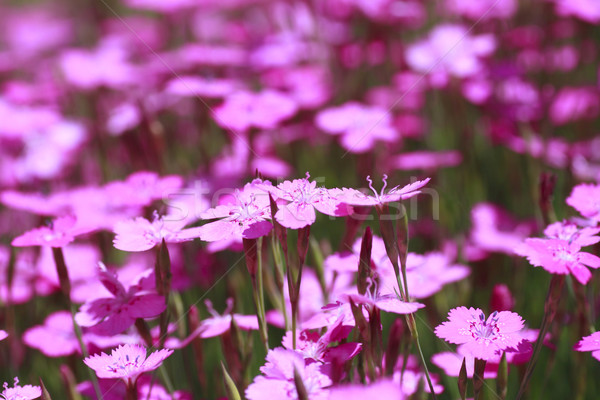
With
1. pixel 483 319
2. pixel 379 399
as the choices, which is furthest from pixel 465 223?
pixel 379 399

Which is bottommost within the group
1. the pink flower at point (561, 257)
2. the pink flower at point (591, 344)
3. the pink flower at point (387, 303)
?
the pink flower at point (591, 344)

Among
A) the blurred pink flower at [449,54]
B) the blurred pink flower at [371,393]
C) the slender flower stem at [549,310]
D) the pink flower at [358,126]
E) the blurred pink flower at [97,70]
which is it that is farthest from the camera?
the blurred pink flower at [97,70]

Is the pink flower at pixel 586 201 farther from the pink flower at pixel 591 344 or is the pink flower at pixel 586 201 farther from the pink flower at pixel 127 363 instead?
the pink flower at pixel 127 363

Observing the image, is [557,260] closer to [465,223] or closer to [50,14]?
[465,223]

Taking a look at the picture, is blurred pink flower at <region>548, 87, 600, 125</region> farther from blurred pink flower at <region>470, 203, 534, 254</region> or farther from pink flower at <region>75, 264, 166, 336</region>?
pink flower at <region>75, 264, 166, 336</region>

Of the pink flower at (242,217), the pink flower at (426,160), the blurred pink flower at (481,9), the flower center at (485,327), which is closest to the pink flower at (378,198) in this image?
the pink flower at (242,217)

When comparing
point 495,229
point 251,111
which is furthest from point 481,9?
point 251,111

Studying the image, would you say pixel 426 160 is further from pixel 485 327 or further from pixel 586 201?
pixel 485 327
